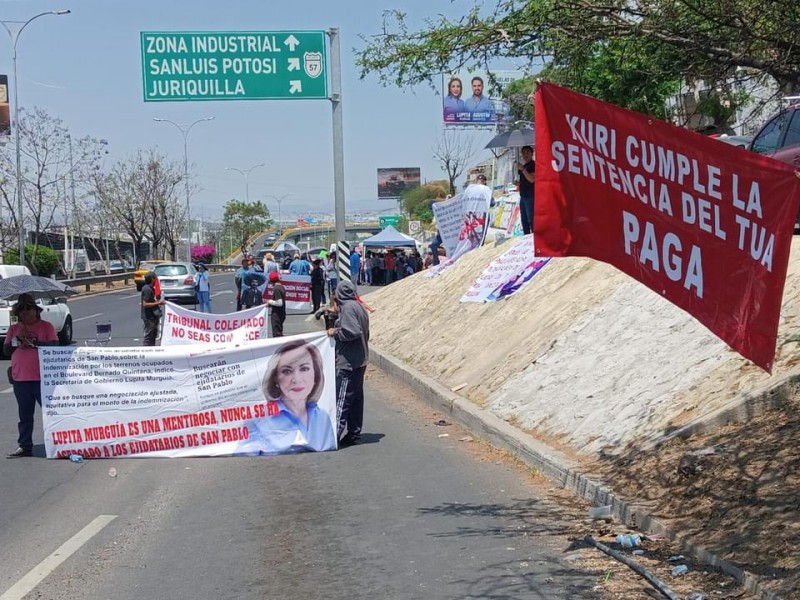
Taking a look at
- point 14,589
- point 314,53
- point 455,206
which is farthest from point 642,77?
point 455,206

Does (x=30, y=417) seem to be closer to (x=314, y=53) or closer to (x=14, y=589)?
(x=14, y=589)

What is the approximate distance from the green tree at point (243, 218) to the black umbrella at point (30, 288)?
358 feet

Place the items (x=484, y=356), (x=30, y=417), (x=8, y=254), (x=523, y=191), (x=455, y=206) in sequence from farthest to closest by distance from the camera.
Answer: (x=8, y=254)
(x=455, y=206)
(x=523, y=191)
(x=484, y=356)
(x=30, y=417)

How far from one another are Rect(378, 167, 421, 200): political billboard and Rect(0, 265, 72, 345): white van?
111633mm

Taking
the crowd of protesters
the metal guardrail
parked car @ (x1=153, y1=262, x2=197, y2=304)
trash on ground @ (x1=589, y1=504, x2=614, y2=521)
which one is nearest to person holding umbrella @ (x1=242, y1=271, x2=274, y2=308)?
parked car @ (x1=153, y1=262, x2=197, y2=304)

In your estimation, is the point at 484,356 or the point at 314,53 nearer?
the point at 484,356

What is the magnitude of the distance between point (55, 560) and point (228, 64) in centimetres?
1286

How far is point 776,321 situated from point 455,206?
19.4m

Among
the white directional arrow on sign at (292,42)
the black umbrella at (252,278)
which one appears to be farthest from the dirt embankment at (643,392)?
the black umbrella at (252,278)

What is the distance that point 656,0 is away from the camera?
6.66 metres

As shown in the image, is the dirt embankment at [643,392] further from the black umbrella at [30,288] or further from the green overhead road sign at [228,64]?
the green overhead road sign at [228,64]

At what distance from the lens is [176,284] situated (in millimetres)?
38250

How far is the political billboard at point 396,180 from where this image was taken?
135m

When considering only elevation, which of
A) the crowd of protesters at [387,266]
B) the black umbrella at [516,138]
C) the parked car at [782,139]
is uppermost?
the black umbrella at [516,138]
